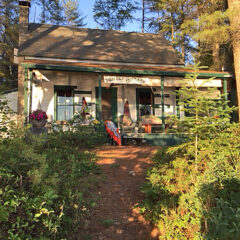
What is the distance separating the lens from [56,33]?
47.2 feet

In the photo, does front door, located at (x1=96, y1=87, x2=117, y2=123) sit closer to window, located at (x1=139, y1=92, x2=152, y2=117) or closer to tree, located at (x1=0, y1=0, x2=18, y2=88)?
window, located at (x1=139, y1=92, x2=152, y2=117)

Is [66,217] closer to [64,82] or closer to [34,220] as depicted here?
[34,220]

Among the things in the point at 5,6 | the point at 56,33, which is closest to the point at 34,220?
the point at 56,33

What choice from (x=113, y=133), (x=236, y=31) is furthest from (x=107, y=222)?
(x=236, y=31)

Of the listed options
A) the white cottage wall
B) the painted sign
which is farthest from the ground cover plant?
the white cottage wall

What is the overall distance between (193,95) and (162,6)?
69.2ft

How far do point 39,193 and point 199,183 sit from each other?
2.21 meters

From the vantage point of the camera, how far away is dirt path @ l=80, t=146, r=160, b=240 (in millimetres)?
3365

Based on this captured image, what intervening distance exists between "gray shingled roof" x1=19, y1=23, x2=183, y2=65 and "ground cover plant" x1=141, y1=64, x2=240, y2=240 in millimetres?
8796

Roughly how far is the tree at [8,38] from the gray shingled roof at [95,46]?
11.1m

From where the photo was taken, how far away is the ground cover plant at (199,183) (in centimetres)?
304

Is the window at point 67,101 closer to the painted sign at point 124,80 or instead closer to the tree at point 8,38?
the painted sign at point 124,80

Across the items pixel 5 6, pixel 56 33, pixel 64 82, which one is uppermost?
pixel 5 6

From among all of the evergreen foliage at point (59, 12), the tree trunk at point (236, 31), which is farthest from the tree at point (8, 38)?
the tree trunk at point (236, 31)
